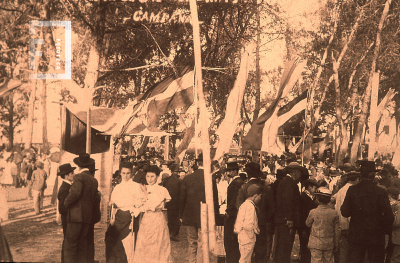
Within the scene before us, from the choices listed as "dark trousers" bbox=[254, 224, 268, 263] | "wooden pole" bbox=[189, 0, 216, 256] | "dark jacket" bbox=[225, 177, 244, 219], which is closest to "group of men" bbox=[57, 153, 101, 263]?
"wooden pole" bbox=[189, 0, 216, 256]

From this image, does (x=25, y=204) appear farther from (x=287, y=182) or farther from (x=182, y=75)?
(x=287, y=182)

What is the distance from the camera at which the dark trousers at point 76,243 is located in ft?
24.2

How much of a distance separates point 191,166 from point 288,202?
721 centimetres

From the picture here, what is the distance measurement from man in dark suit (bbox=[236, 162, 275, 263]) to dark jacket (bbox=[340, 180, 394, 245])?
5.42 ft

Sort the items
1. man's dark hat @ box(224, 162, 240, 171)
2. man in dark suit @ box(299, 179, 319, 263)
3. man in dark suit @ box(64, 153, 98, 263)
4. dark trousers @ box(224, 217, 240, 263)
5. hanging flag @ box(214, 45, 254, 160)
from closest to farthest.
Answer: man in dark suit @ box(64, 153, 98, 263)
hanging flag @ box(214, 45, 254, 160)
man in dark suit @ box(299, 179, 319, 263)
dark trousers @ box(224, 217, 240, 263)
man's dark hat @ box(224, 162, 240, 171)

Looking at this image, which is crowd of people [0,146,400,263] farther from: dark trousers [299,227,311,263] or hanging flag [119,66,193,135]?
hanging flag [119,66,193,135]

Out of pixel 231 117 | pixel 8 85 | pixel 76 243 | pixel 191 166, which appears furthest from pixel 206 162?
pixel 191 166

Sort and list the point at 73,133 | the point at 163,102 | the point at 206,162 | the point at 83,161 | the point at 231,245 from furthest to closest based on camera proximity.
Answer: the point at 73,133
the point at 163,102
the point at 231,245
the point at 83,161
the point at 206,162

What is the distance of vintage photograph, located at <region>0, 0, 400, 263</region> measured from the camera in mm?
7480

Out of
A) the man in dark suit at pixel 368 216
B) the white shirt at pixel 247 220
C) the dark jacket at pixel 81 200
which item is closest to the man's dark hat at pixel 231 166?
the white shirt at pixel 247 220

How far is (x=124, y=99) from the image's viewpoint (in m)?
27.5

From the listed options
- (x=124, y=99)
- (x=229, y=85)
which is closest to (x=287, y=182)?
(x=229, y=85)

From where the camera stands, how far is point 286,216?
8.38m

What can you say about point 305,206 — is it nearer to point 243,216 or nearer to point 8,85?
point 243,216
